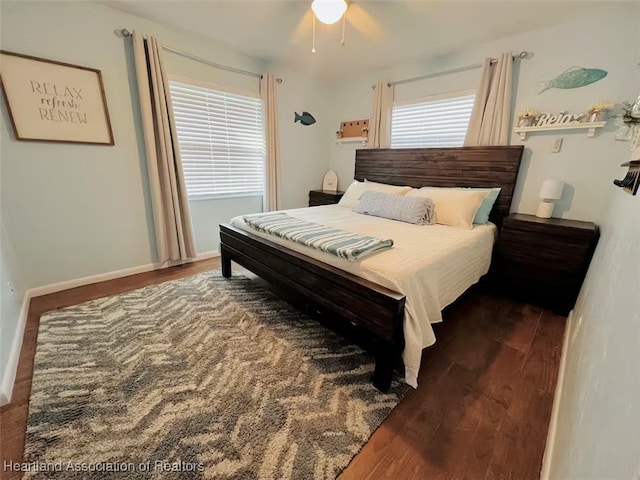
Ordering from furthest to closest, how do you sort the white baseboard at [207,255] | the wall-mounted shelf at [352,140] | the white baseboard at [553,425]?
the wall-mounted shelf at [352,140]
the white baseboard at [207,255]
the white baseboard at [553,425]

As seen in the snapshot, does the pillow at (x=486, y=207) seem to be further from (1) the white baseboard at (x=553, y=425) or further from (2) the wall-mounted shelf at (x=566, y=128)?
(1) the white baseboard at (x=553, y=425)

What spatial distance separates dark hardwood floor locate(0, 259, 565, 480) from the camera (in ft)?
3.56

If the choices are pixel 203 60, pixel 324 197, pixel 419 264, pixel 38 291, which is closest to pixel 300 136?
pixel 324 197

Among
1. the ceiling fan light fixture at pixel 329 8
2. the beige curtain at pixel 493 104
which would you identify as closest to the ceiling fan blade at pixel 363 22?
the ceiling fan light fixture at pixel 329 8

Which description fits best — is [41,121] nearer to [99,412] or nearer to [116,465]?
[99,412]

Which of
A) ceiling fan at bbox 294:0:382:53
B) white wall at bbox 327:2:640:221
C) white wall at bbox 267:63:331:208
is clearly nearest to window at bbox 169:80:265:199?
white wall at bbox 267:63:331:208

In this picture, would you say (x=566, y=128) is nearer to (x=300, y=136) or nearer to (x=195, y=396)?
(x=300, y=136)

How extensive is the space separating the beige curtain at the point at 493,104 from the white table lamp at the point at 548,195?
0.59 m

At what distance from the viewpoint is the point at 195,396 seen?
136cm

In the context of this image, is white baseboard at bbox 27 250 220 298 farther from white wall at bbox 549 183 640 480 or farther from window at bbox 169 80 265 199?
white wall at bbox 549 183 640 480

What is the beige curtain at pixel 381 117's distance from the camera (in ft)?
11.0

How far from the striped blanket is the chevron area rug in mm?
664

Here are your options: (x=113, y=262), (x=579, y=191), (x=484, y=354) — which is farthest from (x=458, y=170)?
(x=113, y=262)

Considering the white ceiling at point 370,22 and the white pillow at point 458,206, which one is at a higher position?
the white ceiling at point 370,22
